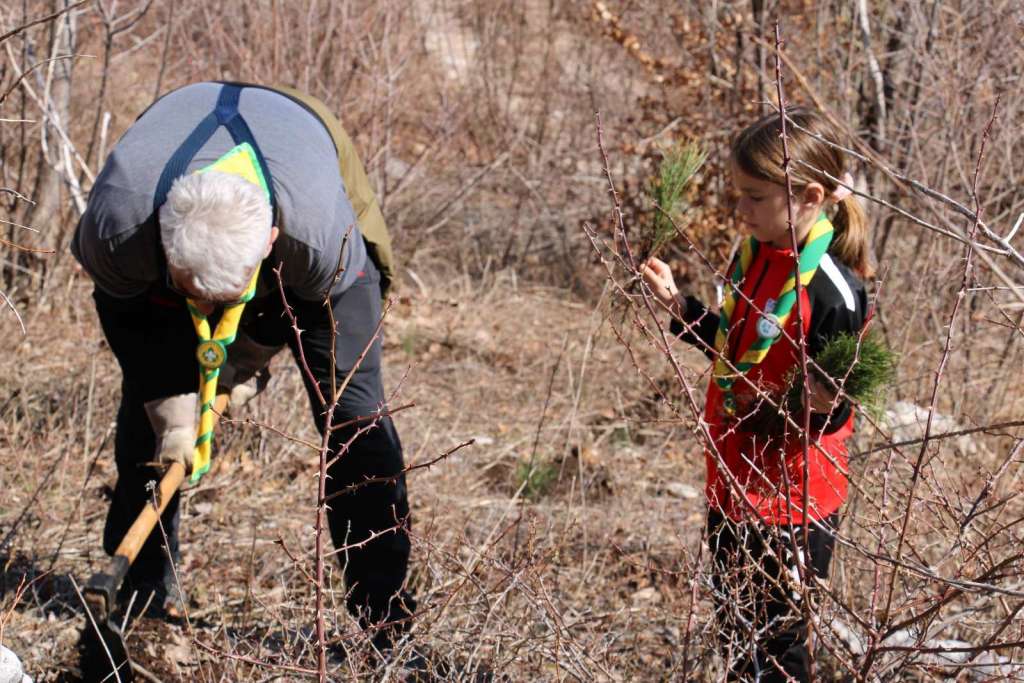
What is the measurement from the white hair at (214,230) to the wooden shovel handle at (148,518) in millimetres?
309

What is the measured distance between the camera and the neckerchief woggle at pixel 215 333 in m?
2.61

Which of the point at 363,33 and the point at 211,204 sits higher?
the point at 211,204

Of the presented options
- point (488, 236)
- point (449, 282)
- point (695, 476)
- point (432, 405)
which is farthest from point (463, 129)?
point (695, 476)

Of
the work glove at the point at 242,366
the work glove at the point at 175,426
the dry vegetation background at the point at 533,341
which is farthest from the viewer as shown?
the work glove at the point at 242,366

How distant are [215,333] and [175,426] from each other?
347mm

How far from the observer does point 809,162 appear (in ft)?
8.18

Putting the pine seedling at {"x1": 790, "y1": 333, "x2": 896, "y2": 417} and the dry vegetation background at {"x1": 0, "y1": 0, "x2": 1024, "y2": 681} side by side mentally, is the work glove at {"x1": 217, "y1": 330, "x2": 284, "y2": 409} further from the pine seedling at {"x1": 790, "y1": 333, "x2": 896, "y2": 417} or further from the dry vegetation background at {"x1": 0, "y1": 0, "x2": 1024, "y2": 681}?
the pine seedling at {"x1": 790, "y1": 333, "x2": 896, "y2": 417}

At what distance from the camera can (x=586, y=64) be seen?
7.87m

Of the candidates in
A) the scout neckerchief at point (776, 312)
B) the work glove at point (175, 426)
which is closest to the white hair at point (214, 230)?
the work glove at point (175, 426)

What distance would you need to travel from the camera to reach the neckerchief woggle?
8.57ft

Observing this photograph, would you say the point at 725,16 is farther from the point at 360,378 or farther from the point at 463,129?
the point at 360,378

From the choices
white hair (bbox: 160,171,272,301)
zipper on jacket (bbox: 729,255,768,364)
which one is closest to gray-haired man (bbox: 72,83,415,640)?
white hair (bbox: 160,171,272,301)

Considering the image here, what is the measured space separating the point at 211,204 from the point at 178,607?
4.84 feet

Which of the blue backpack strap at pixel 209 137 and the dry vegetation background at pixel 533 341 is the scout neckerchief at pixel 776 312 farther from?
the blue backpack strap at pixel 209 137
